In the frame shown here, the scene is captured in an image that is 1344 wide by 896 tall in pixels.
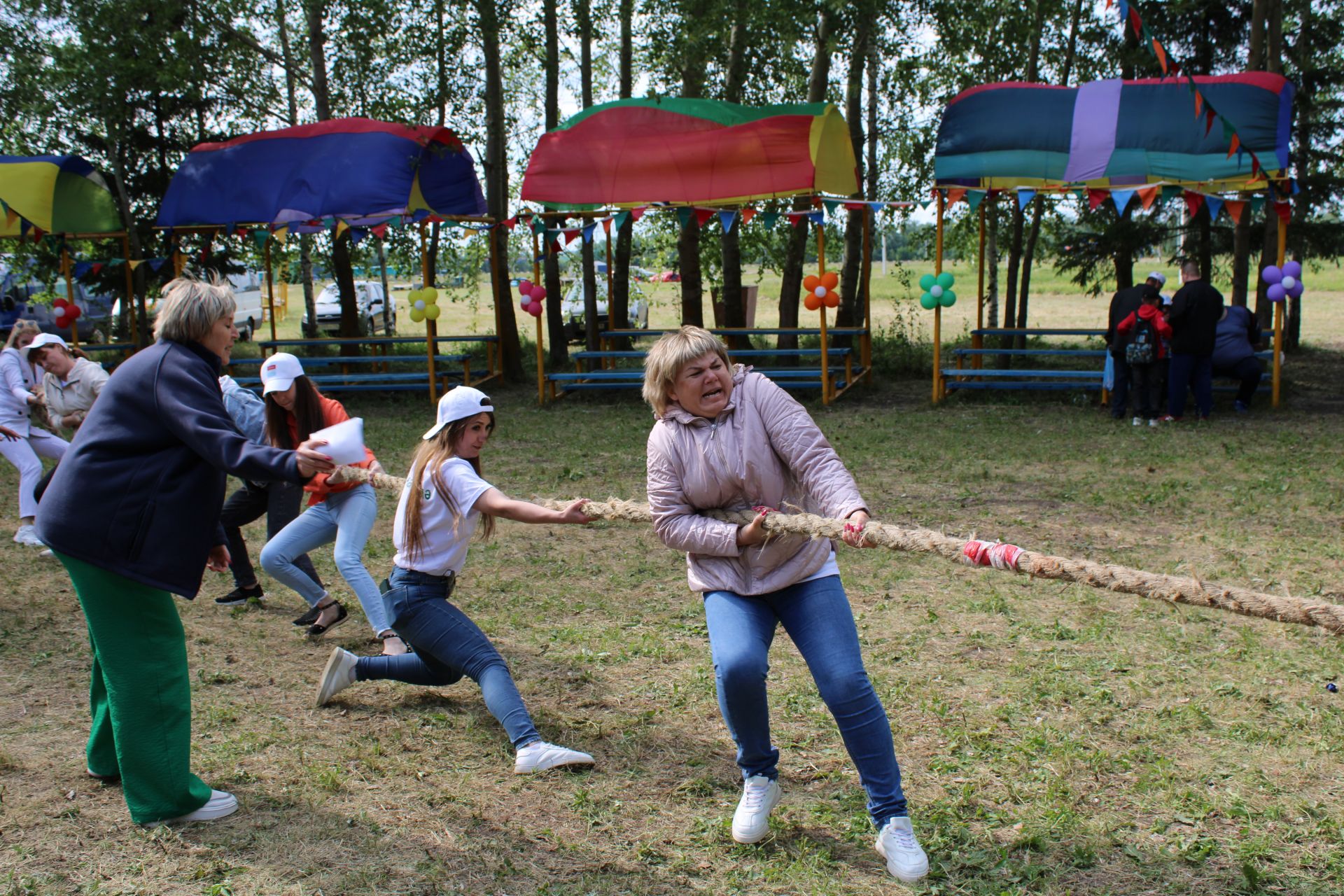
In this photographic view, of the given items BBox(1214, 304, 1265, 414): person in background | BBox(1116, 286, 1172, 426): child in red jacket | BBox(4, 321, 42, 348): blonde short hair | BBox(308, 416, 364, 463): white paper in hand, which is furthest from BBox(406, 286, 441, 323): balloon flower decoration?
BBox(308, 416, 364, 463): white paper in hand

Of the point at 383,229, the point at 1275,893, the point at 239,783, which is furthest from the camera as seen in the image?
the point at 383,229

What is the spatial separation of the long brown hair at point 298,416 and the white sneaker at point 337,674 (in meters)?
1.14

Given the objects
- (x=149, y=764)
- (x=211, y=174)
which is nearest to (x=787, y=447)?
(x=149, y=764)

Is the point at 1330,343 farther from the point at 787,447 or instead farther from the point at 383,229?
the point at 787,447

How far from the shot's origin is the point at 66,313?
658 inches

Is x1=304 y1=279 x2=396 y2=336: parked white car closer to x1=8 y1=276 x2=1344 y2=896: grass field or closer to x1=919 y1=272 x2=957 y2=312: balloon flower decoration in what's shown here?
x1=919 y1=272 x2=957 y2=312: balloon flower decoration

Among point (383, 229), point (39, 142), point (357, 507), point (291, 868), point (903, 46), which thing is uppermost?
point (903, 46)

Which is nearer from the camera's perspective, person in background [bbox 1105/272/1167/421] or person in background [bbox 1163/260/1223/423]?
person in background [bbox 1163/260/1223/423]

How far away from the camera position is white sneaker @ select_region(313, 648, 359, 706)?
179 inches

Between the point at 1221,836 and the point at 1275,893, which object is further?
the point at 1221,836

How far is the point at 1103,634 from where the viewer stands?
520 centimetres

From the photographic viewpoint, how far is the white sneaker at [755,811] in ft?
11.1

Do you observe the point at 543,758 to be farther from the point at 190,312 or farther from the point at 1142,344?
the point at 1142,344

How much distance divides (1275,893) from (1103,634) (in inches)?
86.3
